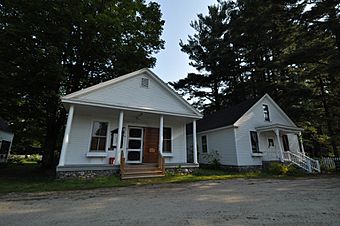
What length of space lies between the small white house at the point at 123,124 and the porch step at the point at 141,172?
1.70 feet

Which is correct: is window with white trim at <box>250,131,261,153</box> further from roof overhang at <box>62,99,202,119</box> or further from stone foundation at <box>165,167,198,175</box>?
stone foundation at <box>165,167,198,175</box>

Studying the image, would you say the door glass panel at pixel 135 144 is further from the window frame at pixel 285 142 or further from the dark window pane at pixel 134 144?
the window frame at pixel 285 142

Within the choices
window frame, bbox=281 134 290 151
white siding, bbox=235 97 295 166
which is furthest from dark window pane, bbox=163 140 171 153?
window frame, bbox=281 134 290 151

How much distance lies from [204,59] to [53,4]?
62.1ft

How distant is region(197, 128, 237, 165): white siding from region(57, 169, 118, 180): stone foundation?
864cm

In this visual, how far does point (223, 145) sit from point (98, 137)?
9.29 m

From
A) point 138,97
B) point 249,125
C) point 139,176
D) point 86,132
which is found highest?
point 138,97

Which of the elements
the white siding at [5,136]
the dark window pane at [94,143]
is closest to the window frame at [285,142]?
the dark window pane at [94,143]

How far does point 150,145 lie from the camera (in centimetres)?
1254

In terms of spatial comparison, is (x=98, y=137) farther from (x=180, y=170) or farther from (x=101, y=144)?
(x=180, y=170)

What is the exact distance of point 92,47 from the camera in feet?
45.6

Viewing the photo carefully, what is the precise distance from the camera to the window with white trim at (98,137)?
35.6ft

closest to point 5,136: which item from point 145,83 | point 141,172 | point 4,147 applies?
point 4,147

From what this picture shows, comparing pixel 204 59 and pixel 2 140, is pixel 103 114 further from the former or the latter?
pixel 204 59
